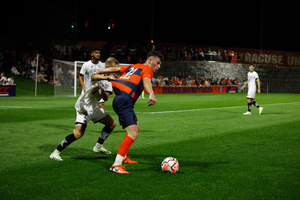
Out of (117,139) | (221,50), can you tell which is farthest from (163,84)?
(117,139)

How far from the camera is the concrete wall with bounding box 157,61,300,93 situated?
149 feet

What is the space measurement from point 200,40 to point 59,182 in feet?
173

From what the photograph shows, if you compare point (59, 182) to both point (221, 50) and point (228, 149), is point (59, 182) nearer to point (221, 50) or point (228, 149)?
point (228, 149)

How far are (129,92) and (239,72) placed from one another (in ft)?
154

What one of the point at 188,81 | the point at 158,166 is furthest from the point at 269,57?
the point at 158,166

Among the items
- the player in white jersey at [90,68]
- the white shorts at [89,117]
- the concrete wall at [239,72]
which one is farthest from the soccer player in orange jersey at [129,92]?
the concrete wall at [239,72]

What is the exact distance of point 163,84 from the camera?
40156mm

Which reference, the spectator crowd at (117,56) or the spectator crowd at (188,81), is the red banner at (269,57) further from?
the spectator crowd at (188,81)

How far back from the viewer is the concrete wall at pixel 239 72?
45406 mm

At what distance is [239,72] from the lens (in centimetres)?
5041

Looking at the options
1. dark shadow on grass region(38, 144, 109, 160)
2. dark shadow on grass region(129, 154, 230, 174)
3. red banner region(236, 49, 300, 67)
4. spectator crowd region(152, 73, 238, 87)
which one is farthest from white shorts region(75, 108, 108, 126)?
red banner region(236, 49, 300, 67)

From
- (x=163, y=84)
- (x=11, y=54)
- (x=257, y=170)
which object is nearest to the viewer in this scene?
(x=257, y=170)

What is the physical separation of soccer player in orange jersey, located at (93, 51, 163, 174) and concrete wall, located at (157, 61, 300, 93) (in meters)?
38.3

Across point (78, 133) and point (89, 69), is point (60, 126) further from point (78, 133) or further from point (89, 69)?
point (78, 133)
